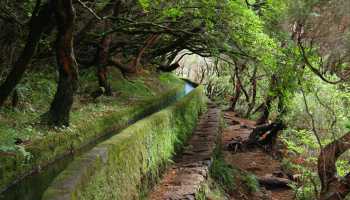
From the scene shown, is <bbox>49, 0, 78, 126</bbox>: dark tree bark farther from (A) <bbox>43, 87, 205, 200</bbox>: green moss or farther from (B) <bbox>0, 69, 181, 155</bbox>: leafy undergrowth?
(A) <bbox>43, 87, 205, 200</bbox>: green moss

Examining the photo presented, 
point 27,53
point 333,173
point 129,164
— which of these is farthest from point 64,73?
point 333,173

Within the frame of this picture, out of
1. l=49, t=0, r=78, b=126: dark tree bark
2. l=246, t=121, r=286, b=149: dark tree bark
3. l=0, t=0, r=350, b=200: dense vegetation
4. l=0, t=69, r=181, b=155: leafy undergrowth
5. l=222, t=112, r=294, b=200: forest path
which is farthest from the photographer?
l=246, t=121, r=286, b=149: dark tree bark

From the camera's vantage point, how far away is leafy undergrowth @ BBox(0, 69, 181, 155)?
9625 mm

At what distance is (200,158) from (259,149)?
6357 mm

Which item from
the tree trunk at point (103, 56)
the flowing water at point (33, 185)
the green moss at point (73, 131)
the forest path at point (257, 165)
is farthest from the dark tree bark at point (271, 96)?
the flowing water at point (33, 185)

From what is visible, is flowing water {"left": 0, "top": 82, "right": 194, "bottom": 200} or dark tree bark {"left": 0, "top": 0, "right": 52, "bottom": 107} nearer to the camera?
flowing water {"left": 0, "top": 82, "right": 194, "bottom": 200}

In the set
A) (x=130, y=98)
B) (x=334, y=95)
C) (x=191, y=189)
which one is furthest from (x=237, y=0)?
(x=130, y=98)

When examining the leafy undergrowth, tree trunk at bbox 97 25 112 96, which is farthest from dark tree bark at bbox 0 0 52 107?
tree trunk at bbox 97 25 112 96

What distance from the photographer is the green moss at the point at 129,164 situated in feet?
17.6

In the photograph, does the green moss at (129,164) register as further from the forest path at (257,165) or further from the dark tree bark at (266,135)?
the dark tree bark at (266,135)

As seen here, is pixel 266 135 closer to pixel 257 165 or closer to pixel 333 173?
pixel 257 165

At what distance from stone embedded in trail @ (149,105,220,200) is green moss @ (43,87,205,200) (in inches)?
Answer: 12.0

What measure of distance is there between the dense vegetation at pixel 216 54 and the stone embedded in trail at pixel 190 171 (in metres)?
2.64

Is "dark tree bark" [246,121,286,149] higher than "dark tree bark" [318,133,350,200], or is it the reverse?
"dark tree bark" [318,133,350,200]
